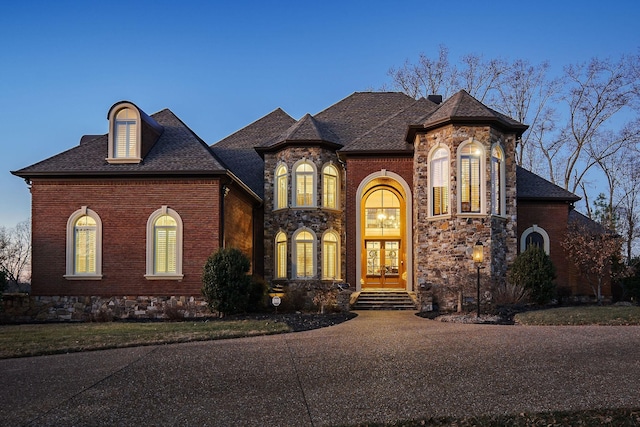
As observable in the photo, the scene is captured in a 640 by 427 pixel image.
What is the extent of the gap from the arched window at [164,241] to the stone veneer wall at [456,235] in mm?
7818

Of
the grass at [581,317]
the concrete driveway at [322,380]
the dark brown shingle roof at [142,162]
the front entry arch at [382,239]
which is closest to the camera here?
the concrete driveway at [322,380]

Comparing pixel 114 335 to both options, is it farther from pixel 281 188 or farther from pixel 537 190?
pixel 537 190

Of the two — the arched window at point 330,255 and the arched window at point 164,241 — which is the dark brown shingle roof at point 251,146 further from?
the arched window at point 164,241

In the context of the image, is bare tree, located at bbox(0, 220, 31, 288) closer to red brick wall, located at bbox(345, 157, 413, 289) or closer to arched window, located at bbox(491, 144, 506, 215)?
red brick wall, located at bbox(345, 157, 413, 289)

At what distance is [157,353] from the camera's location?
385 inches

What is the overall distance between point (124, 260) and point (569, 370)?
14115 mm

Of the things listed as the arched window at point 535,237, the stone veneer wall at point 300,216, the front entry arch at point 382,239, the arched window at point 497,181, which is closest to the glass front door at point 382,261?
the front entry arch at point 382,239

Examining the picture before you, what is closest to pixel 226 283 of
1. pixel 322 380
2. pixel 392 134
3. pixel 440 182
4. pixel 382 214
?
pixel 440 182

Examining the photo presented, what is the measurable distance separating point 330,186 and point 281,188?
1972 millimetres

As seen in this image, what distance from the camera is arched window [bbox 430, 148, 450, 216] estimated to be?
19047 millimetres

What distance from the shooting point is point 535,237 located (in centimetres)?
2164

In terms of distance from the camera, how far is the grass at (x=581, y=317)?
528 inches

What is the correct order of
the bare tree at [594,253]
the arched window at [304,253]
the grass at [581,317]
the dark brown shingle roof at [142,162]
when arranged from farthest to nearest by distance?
the arched window at [304,253], the bare tree at [594,253], the dark brown shingle roof at [142,162], the grass at [581,317]

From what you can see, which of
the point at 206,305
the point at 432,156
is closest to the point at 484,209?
the point at 432,156
